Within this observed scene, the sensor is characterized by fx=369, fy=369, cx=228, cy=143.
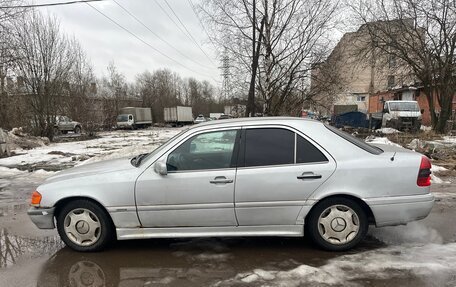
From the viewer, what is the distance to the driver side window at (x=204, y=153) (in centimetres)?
425

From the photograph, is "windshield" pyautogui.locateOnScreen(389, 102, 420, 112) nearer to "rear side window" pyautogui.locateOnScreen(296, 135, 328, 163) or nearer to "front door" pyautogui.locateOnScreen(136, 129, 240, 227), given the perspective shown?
"rear side window" pyautogui.locateOnScreen(296, 135, 328, 163)

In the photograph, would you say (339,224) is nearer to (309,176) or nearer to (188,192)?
(309,176)

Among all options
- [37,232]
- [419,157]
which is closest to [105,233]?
[37,232]

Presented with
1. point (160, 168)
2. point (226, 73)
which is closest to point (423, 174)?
point (160, 168)

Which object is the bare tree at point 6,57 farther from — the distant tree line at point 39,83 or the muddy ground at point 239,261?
the muddy ground at point 239,261

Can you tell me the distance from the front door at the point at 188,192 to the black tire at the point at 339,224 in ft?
3.03

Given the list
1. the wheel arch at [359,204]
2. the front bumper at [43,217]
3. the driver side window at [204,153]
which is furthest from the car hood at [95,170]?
the wheel arch at [359,204]

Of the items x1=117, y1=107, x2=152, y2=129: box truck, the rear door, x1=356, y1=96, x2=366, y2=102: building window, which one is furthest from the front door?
x1=356, y1=96, x2=366, y2=102: building window

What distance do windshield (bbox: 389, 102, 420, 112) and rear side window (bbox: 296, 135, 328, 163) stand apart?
21633 mm

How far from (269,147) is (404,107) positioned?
22.2 m

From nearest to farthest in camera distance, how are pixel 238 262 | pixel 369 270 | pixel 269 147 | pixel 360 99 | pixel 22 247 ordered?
pixel 369 270, pixel 238 262, pixel 269 147, pixel 22 247, pixel 360 99

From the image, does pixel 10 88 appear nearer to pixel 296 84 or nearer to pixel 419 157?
pixel 296 84

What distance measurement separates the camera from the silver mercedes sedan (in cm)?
411

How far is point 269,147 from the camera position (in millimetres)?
4258
